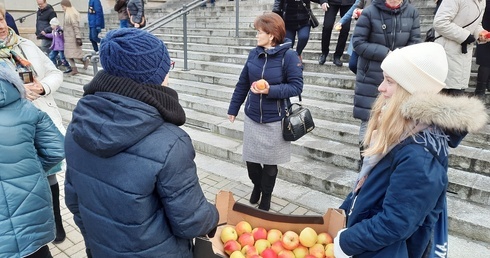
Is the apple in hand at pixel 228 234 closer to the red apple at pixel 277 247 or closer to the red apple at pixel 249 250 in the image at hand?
the red apple at pixel 249 250

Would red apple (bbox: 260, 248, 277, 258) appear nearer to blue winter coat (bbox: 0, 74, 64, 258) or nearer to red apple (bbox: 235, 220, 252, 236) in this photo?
red apple (bbox: 235, 220, 252, 236)

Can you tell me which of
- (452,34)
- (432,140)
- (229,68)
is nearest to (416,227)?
(432,140)

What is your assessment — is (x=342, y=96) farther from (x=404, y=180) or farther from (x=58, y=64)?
(x=58, y=64)

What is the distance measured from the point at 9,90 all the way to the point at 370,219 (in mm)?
1855

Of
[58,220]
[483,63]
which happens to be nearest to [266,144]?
[58,220]

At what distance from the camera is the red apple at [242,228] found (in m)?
2.17

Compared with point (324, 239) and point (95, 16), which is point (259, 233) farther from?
point (95, 16)

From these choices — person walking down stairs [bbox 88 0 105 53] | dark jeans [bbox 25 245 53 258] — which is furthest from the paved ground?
person walking down stairs [bbox 88 0 105 53]

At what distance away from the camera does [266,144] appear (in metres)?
2.97

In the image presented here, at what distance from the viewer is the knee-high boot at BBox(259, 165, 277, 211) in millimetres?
3090

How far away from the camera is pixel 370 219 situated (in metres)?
1.48

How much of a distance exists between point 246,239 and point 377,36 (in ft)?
7.24

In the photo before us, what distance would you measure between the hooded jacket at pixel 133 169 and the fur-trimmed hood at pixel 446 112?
90 cm

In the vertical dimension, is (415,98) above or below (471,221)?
above
